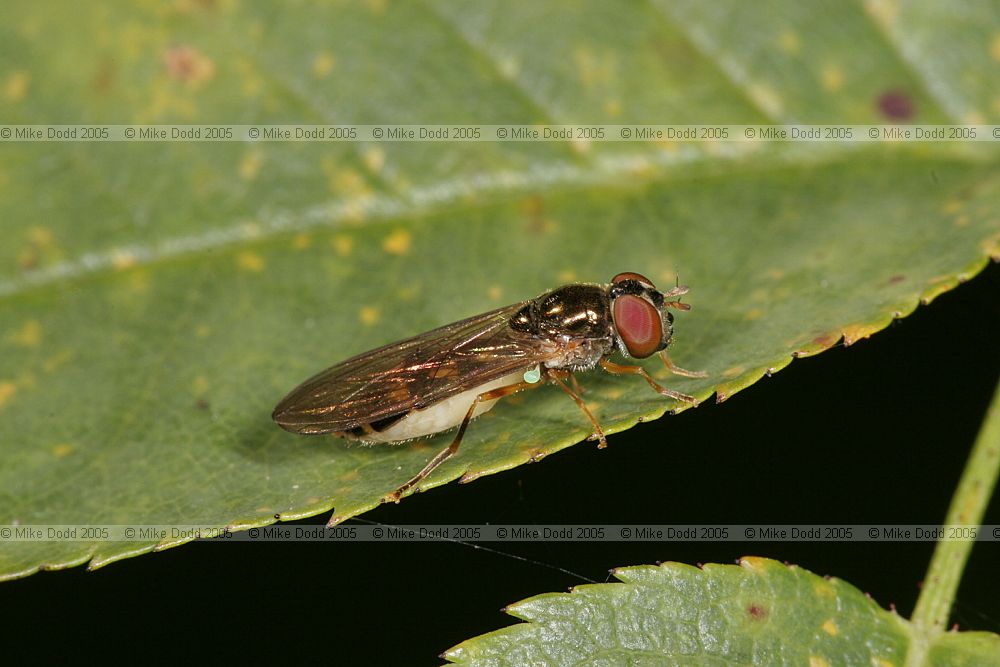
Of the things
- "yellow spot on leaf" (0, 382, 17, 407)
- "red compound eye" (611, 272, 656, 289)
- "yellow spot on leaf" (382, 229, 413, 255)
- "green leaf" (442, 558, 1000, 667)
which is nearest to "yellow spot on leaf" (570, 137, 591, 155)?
"red compound eye" (611, 272, 656, 289)

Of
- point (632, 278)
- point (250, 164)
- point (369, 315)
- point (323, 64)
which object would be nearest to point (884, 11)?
point (632, 278)

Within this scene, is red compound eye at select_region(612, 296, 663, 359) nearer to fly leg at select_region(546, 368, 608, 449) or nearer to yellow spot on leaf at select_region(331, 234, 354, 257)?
fly leg at select_region(546, 368, 608, 449)

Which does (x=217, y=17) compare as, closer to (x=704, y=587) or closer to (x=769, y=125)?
(x=769, y=125)

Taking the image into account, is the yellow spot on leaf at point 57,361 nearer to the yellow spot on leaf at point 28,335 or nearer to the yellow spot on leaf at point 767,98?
the yellow spot on leaf at point 28,335

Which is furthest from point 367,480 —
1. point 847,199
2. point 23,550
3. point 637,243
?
point 847,199

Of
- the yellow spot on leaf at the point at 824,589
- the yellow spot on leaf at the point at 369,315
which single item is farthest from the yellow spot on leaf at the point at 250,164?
the yellow spot on leaf at the point at 824,589

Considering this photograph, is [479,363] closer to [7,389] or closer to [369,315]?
[369,315]
